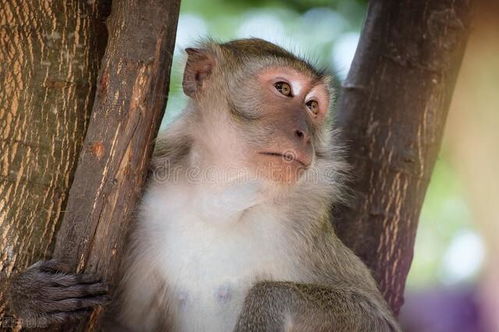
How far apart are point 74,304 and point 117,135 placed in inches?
33.8

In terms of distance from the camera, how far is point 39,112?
4.02 meters

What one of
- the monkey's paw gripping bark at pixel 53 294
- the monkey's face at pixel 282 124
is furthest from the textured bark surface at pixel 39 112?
the monkey's face at pixel 282 124

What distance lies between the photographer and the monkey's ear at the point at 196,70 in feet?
15.2

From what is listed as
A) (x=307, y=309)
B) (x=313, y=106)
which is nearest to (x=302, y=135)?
(x=313, y=106)

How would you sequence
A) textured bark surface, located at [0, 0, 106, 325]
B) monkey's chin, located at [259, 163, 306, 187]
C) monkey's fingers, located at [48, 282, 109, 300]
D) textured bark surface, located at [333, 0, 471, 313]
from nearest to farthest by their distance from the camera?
1. monkey's fingers, located at [48, 282, 109, 300]
2. textured bark surface, located at [0, 0, 106, 325]
3. monkey's chin, located at [259, 163, 306, 187]
4. textured bark surface, located at [333, 0, 471, 313]

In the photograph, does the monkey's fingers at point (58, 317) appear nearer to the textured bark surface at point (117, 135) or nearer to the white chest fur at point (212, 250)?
the textured bark surface at point (117, 135)

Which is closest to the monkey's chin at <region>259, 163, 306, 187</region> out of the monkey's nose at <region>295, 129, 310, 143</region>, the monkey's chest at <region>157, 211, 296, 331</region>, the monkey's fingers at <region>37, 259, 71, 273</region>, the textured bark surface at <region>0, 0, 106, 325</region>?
the monkey's nose at <region>295, 129, 310, 143</region>

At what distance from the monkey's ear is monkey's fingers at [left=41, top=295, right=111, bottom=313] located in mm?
1396

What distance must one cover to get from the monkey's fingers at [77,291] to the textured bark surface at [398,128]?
217cm

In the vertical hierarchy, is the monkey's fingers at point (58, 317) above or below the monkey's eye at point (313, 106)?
below

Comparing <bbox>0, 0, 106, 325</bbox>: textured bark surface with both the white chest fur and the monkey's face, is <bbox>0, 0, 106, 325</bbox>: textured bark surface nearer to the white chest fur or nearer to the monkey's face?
the white chest fur

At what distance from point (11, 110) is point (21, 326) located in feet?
3.59

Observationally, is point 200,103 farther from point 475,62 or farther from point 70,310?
point 475,62

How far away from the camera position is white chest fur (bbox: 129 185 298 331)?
14.4 feet
